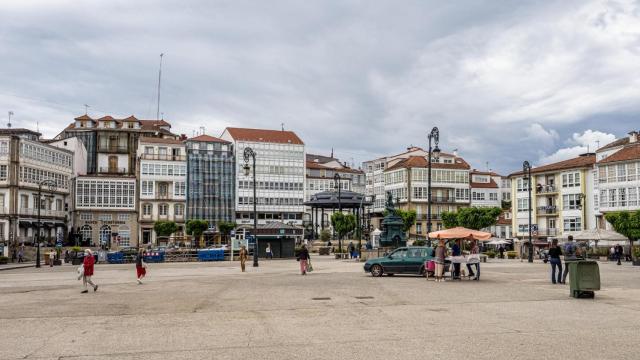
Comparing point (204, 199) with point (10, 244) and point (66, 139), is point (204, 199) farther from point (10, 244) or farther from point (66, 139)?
point (10, 244)

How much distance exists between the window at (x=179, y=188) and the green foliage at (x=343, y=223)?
994 inches

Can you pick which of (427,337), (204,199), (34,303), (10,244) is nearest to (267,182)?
(204,199)

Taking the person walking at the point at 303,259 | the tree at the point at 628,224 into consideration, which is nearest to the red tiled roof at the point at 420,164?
the tree at the point at 628,224

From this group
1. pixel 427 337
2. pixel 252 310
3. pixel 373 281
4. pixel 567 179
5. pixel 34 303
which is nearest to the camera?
pixel 427 337

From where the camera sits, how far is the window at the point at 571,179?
80.0 metres

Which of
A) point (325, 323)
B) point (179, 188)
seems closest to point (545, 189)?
point (179, 188)

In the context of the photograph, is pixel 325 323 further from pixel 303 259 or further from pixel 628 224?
pixel 628 224

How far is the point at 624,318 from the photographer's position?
44.8ft

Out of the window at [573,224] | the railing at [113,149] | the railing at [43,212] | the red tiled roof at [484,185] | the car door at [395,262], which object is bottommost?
the car door at [395,262]

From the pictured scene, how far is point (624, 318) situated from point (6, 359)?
462 inches

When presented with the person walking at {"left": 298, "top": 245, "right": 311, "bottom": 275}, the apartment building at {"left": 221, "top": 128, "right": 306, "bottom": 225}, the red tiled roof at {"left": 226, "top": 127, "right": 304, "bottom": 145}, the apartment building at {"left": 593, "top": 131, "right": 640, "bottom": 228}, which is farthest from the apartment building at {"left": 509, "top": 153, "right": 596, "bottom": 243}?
the person walking at {"left": 298, "top": 245, "right": 311, "bottom": 275}

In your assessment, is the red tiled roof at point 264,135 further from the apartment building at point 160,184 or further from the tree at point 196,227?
the tree at point 196,227

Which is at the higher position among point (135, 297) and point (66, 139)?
point (66, 139)

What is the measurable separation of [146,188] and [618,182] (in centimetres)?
6227
